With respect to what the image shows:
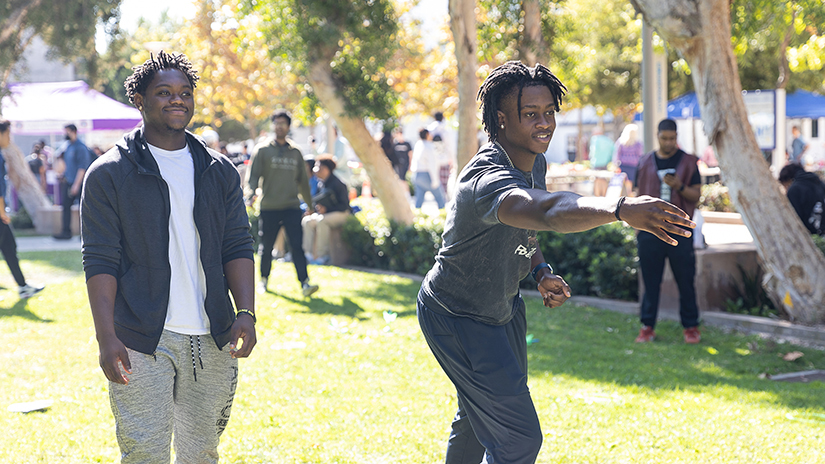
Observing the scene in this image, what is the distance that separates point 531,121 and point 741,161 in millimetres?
5243

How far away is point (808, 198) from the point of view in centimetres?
828

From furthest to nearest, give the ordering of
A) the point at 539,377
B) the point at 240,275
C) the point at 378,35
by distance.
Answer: the point at 378,35 → the point at 539,377 → the point at 240,275

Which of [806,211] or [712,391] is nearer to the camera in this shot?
[712,391]

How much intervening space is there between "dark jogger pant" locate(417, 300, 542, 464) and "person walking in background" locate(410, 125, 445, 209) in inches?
485

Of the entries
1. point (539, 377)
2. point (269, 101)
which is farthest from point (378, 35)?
point (269, 101)

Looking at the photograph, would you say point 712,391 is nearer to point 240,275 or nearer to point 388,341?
point 388,341

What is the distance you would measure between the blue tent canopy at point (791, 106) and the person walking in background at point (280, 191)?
37.0 ft

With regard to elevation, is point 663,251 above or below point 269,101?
below

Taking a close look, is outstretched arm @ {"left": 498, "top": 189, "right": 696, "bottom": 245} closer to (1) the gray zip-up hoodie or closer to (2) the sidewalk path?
(1) the gray zip-up hoodie

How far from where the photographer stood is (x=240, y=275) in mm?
3090

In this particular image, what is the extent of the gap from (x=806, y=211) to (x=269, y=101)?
1056 inches

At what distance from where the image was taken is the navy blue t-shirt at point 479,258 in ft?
9.18

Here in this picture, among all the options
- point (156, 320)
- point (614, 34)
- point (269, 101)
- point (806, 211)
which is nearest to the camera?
point (156, 320)

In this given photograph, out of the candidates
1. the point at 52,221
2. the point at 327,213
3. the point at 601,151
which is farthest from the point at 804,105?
the point at 52,221
